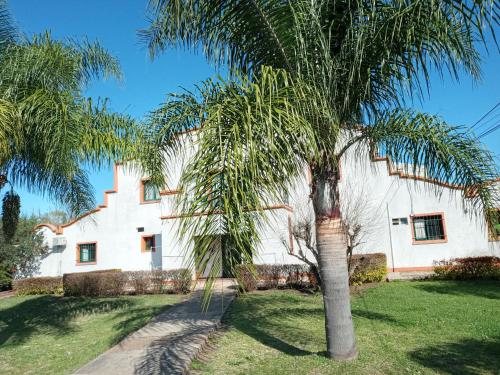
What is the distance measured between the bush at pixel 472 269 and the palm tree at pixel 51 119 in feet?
39.6

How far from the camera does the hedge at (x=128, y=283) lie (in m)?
14.9

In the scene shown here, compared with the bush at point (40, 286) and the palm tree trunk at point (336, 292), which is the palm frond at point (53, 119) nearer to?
the palm tree trunk at point (336, 292)

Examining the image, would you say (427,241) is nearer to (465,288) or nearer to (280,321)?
(465,288)

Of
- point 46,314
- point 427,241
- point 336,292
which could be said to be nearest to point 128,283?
point 46,314

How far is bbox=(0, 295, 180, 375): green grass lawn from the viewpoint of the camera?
7.05 m

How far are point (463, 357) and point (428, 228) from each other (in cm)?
1196

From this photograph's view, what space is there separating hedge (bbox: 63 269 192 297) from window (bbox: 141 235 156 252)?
4597 millimetres

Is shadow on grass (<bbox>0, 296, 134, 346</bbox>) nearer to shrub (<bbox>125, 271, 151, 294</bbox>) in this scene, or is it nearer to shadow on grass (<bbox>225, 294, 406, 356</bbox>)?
shrub (<bbox>125, 271, 151, 294</bbox>)

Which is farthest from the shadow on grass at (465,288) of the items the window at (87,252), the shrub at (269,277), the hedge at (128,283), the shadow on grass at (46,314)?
the window at (87,252)

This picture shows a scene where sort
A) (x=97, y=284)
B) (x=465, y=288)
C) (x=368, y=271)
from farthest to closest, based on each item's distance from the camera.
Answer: (x=97, y=284)
(x=368, y=271)
(x=465, y=288)

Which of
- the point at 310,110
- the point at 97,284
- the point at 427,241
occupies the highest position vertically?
the point at 310,110

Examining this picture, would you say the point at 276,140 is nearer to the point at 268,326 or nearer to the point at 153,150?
the point at 153,150

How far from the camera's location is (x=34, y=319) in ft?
38.1

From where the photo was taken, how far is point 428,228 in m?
16.6
